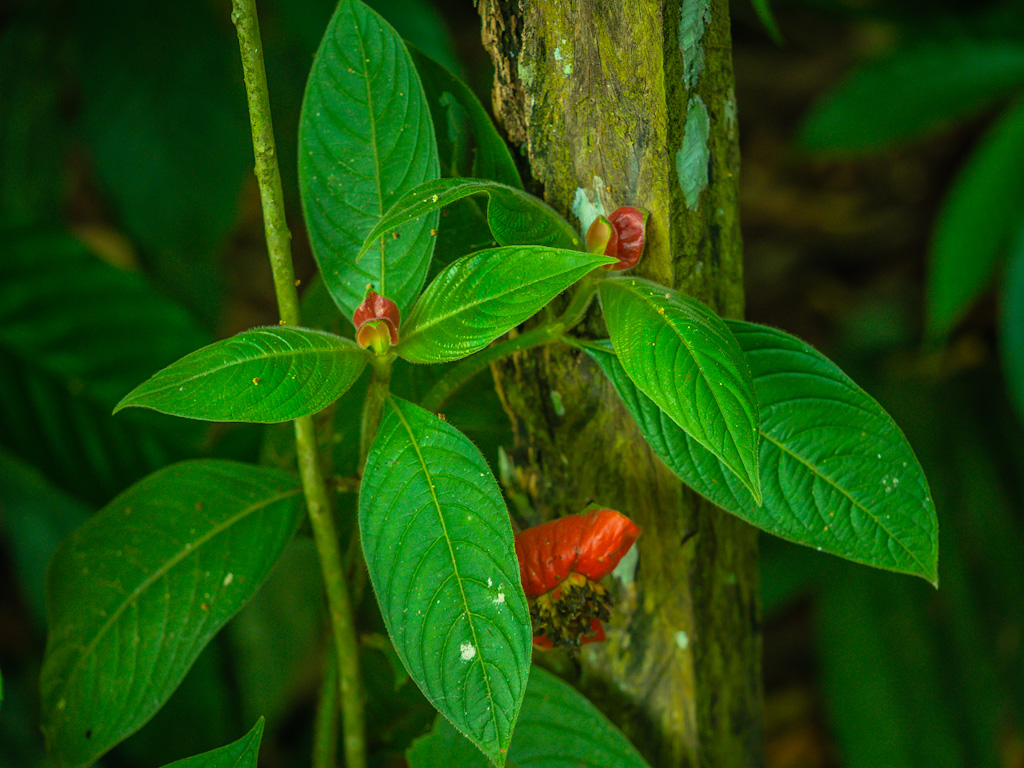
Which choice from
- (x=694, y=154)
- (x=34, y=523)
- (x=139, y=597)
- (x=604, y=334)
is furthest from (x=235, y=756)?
(x=34, y=523)

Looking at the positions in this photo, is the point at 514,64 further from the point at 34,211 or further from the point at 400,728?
the point at 34,211

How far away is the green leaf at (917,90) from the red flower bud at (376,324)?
1112mm

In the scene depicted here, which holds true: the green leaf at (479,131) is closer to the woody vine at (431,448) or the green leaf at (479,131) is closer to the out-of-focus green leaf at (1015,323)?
the woody vine at (431,448)

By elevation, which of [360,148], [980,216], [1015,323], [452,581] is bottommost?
[1015,323]

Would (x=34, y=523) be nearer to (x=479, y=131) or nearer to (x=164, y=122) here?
(x=164, y=122)

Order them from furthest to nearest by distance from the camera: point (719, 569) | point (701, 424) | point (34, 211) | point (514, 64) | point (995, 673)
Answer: point (995, 673)
point (34, 211)
point (719, 569)
point (514, 64)
point (701, 424)

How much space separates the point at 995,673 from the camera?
4.73 ft

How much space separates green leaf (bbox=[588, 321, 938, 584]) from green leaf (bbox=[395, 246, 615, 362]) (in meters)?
0.09

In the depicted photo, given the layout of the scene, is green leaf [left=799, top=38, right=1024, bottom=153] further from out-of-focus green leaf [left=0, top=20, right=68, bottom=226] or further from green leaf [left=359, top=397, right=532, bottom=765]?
out-of-focus green leaf [left=0, top=20, right=68, bottom=226]

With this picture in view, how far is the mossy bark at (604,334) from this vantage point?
0.51 meters

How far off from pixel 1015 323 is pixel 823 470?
0.91 meters

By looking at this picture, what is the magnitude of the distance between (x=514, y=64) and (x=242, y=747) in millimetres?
449

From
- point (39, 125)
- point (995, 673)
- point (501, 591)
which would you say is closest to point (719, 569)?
point (501, 591)

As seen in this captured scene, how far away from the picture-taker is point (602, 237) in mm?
508
